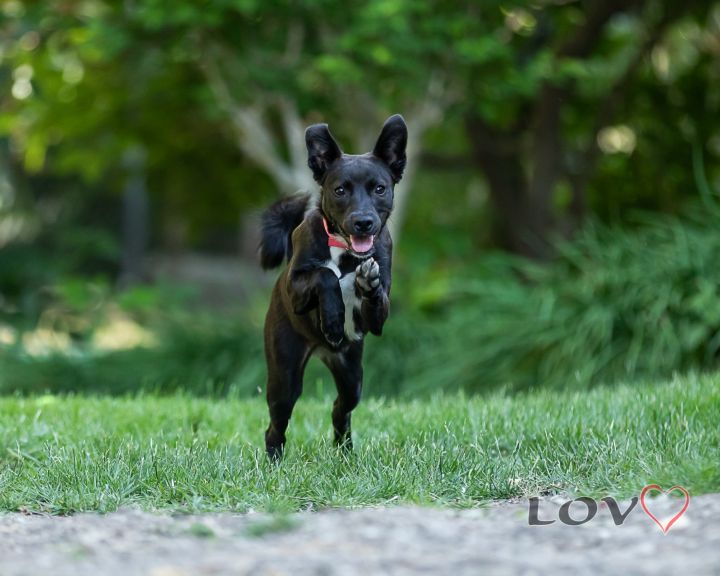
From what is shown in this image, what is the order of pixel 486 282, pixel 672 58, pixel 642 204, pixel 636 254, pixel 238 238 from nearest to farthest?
pixel 636 254
pixel 486 282
pixel 642 204
pixel 672 58
pixel 238 238

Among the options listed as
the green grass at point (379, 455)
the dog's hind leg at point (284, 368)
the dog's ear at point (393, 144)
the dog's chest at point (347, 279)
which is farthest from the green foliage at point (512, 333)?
the dog's ear at point (393, 144)

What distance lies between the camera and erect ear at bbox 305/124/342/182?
454 cm

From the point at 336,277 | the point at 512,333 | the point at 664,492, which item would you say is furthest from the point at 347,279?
the point at 512,333

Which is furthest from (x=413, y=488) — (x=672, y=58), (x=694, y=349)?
(x=672, y=58)

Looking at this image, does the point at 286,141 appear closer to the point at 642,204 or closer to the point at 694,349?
the point at 642,204

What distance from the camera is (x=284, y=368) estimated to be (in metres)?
4.57

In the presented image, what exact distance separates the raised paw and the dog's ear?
Answer: 1.78ft

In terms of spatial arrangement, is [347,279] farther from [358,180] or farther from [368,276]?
[358,180]

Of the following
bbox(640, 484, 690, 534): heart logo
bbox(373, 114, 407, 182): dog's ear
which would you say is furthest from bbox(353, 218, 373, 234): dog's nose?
bbox(640, 484, 690, 534): heart logo

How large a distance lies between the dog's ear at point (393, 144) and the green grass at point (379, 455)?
1.25m

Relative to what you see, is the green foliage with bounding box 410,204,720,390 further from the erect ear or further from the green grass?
the erect ear

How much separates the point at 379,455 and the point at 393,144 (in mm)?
1358

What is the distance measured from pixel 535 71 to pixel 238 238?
372 inches

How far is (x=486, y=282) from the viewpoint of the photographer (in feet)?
30.8
